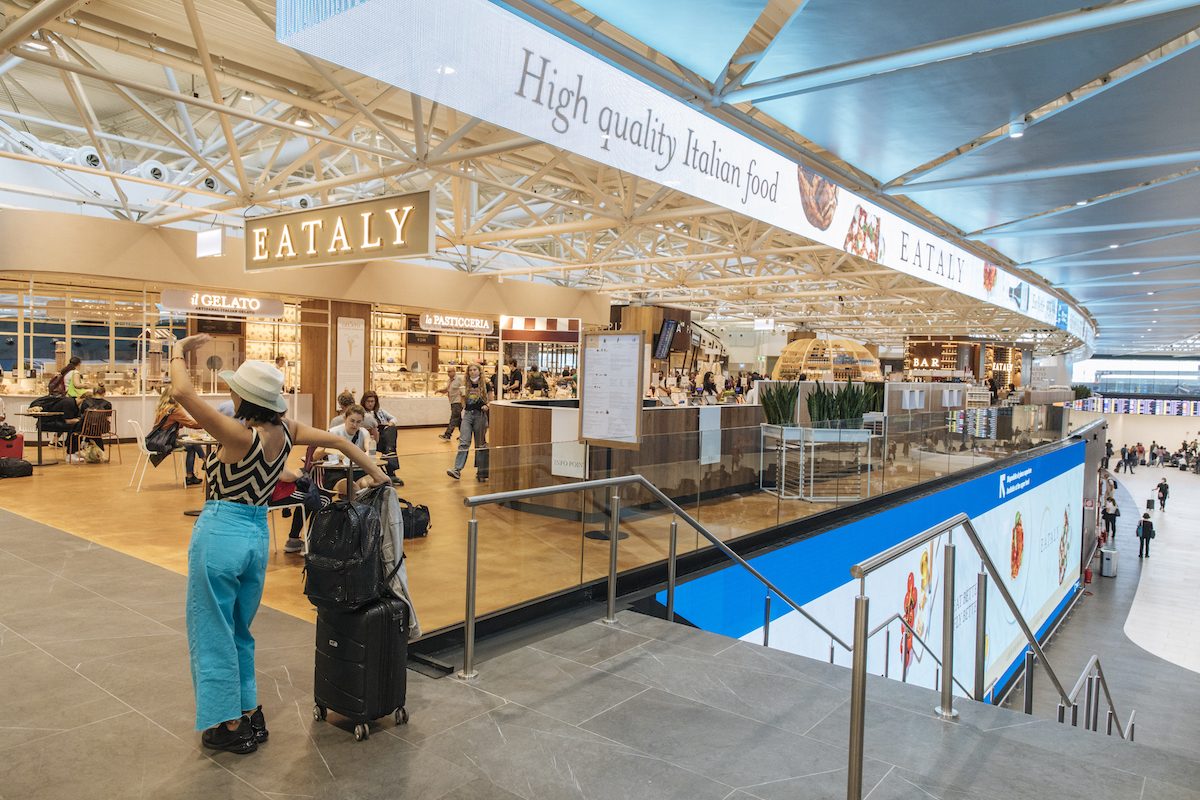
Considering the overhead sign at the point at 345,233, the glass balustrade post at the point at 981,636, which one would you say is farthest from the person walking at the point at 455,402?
the glass balustrade post at the point at 981,636

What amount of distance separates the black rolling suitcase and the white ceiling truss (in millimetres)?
2620

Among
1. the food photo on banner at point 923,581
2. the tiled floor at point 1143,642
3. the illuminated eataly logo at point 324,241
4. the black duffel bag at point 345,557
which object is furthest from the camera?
the tiled floor at point 1143,642

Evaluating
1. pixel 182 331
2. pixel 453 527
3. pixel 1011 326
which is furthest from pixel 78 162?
pixel 1011 326

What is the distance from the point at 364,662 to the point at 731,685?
1.64 m

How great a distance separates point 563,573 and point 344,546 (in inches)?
74.4

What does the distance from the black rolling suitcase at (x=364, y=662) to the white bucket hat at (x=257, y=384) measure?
822 mm

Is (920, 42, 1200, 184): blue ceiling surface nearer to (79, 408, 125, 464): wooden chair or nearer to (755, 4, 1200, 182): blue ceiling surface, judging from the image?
(755, 4, 1200, 182): blue ceiling surface

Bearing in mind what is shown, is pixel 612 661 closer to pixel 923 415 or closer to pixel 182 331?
pixel 923 415

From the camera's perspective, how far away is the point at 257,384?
8.63 ft

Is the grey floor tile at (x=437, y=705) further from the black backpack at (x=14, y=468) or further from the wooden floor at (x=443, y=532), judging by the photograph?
the black backpack at (x=14, y=468)

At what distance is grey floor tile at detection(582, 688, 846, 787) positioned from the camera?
2637 mm

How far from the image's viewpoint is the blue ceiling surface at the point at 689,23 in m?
3.44

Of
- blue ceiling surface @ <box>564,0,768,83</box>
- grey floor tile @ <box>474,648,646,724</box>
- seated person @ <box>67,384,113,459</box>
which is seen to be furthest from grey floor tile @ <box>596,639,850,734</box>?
seated person @ <box>67,384,113,459</box>

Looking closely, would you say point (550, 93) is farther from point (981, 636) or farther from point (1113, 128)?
point (1113, 128)
